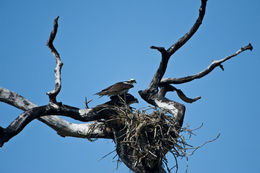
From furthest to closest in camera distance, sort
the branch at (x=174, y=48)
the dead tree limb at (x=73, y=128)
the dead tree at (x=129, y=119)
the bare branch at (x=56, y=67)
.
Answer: the branch at (x=174, y=48) → the dead tree limb at (x=73, y=128) → the dead tree at (x=129, y=119) → the bare branch at (x=56, y=67)

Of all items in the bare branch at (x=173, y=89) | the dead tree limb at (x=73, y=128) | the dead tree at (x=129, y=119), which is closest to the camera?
the dead tree at (x=129, y=119)

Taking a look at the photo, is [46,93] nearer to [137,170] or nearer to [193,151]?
[137,170]

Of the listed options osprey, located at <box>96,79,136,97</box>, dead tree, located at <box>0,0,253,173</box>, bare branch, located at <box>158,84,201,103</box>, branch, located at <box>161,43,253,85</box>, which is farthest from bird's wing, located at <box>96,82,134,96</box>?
branch, located at <box>161,43,253,85</box>

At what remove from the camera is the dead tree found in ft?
20.8

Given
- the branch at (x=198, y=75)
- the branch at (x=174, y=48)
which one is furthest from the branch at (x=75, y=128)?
the branch at (x=198, y=75)

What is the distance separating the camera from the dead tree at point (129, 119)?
20.8 ft

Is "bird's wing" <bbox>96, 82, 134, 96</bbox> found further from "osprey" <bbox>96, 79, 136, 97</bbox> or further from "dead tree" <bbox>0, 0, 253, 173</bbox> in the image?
"dead tree" <bbox>0, 0, 253, 173</bbox>

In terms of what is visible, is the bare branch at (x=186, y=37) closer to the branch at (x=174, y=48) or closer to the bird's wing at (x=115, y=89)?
the branch at (x=174, y=48)

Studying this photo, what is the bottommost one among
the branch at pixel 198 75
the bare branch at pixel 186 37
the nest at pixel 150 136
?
the nest at pixel 150 136

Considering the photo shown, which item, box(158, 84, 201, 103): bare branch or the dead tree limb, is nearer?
the dead tree limb

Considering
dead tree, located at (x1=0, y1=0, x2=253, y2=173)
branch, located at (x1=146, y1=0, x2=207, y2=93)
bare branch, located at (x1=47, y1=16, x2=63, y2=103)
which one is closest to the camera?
bare branch, located at (x1=47, y1=16, x2=63, y2=103)

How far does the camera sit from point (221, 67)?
7.97 metres

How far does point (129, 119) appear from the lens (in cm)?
658

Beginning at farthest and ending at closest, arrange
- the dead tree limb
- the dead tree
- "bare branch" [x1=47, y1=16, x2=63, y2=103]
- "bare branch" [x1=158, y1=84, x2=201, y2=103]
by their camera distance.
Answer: "bare branch" [x1=158, y1=84, x2=201, y2=103], the dead tree limb, the dead tree, "bare branch" [x1=47, y1=16, x2=63, y2=103]
